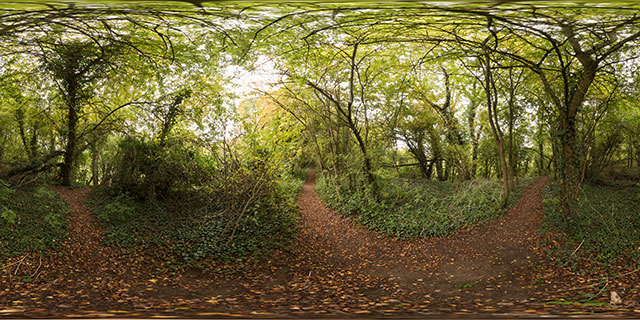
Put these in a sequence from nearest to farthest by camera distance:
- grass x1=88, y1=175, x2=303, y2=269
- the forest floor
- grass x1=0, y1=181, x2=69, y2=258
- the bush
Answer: the forest floor
grass x1=0, y1=181, x2=69, y2=258
grass x1=88, y1=175, x2=303, y2=269
the bush

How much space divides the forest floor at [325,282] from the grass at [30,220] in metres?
0.14

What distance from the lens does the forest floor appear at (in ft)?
7.47

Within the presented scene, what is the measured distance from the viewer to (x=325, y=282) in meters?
3.52

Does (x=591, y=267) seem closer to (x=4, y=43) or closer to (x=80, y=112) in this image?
(x=80, y=112)

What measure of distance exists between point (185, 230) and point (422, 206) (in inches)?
213

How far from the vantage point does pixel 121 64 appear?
3664 millimetres

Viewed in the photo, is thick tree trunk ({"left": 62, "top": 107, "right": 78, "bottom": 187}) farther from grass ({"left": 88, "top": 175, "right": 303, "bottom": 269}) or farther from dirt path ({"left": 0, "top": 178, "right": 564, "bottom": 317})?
grass ({"left": 88, "top": 175, "right": 303, "bottom": 269})

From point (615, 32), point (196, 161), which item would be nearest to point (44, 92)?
point (196, 161)

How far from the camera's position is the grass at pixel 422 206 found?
22.0ft

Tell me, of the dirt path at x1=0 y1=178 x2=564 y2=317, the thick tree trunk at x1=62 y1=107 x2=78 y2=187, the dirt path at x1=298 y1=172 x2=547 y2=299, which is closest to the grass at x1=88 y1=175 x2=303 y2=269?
the dirt path at x1=0 y1=178 x2=564 y2=317

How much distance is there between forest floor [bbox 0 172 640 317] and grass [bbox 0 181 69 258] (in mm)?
140

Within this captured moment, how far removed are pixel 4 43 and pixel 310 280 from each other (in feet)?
13.1

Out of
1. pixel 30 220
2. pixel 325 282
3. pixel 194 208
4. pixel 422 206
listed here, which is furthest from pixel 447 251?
pixel 30 220

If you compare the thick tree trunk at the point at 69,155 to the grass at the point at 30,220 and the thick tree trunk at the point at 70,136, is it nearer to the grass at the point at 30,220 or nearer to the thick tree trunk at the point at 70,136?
the thick tree trunk at the point at 70,136
